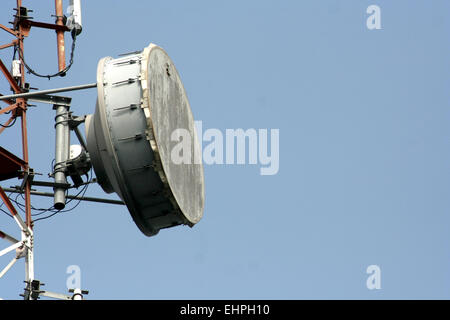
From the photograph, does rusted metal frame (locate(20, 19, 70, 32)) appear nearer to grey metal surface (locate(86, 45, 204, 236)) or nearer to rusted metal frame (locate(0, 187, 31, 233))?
grey metal surface (locate(86, 45, 204, 236))

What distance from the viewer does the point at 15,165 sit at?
1610 inches

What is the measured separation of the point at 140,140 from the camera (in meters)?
36.9

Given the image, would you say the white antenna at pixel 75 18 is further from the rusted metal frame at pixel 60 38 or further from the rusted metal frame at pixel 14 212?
the rusted metal frame at pixel 14 212

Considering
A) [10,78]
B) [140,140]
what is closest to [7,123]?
[10,78]

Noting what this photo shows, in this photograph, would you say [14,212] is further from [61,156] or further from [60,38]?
[60,38]

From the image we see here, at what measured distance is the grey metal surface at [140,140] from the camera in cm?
3694

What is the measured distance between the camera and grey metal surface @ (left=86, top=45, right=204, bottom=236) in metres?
36.9

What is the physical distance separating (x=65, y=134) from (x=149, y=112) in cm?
548

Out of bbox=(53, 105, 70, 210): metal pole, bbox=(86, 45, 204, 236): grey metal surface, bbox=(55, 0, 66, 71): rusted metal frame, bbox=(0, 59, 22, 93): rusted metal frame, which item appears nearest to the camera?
bbox=(86, 45, 204, 236): grey metal surface

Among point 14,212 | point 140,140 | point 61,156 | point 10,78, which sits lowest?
point 14,212

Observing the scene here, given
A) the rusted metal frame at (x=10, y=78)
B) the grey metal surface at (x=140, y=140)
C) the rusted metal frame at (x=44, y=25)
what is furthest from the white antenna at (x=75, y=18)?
the grey metal surface at (x=140, y=140)

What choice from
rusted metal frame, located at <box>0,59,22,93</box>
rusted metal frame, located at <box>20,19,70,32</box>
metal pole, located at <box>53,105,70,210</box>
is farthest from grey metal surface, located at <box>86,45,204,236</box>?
rusted metal frame, located at <box>20,19,70,32</box>
